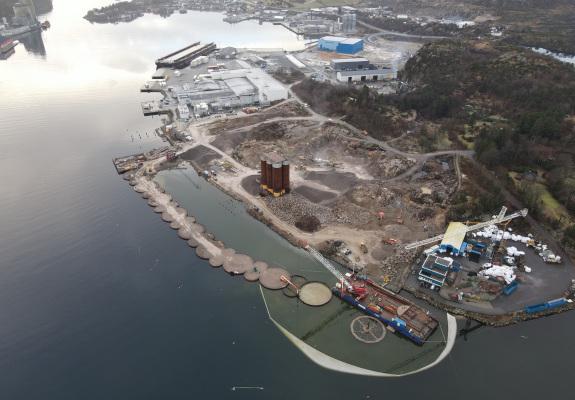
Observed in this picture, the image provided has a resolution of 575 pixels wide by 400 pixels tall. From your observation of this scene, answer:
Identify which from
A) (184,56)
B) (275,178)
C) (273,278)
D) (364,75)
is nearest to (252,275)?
(273,278)

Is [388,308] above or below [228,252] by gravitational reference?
below

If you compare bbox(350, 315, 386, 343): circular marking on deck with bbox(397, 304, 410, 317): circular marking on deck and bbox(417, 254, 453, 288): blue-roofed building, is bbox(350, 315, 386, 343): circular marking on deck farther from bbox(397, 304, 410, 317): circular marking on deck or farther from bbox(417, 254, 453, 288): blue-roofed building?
bbox(417, 254, 453, 288): blue-roofed building

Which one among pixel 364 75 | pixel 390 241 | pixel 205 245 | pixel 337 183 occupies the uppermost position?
pixel 364 75

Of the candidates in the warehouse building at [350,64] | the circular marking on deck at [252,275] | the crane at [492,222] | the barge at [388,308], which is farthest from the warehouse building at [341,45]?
the circular marking on deck at [252,275]

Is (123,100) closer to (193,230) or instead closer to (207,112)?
(207,112)

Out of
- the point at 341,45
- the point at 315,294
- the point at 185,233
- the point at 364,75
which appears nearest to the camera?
the point at 315,294

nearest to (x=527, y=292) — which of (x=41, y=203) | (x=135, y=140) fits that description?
(x=41, y=203)

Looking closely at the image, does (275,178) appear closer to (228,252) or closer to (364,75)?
(228,252)
